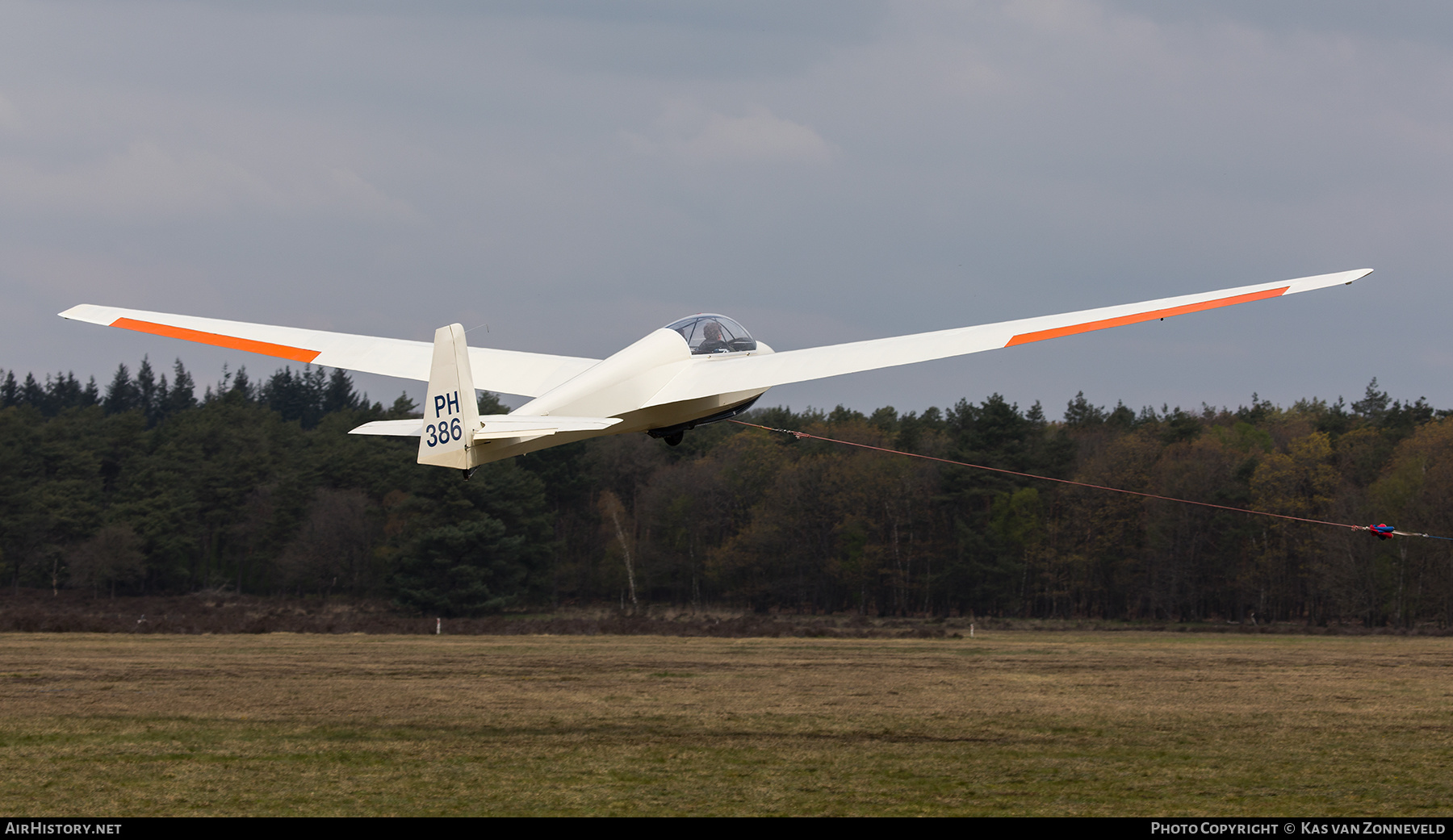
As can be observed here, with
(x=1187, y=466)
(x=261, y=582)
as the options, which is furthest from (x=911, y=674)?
(x=261, y=582)

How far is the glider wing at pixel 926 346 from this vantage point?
15.8 m

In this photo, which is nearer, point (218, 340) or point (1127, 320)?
point (1127, 320)

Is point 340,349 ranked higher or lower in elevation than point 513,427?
higher

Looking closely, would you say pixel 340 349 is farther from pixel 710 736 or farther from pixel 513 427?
pixel 710 736

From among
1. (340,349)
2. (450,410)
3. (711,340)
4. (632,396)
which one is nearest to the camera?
(450,410)

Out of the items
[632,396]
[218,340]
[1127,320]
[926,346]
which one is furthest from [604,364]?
[1127,320]

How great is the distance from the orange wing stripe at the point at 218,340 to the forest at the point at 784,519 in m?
45.6

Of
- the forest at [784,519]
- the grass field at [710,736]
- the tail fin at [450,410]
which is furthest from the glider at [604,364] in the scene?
the forest at [784,519]

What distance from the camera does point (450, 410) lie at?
1342 centimetres

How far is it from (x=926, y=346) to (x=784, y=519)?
5822 centimetres

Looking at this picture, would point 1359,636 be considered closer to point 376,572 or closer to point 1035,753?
point 1035,753

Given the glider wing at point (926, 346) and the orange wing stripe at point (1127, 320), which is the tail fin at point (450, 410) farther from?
the orange wing stripe at point (1127, 320)

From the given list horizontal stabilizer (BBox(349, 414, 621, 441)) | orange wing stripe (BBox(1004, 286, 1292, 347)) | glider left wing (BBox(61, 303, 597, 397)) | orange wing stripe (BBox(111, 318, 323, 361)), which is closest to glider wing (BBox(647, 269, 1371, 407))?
orange wing stripe (BBox(1004, 286, 1292, 347))

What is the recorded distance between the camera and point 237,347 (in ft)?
58.5
